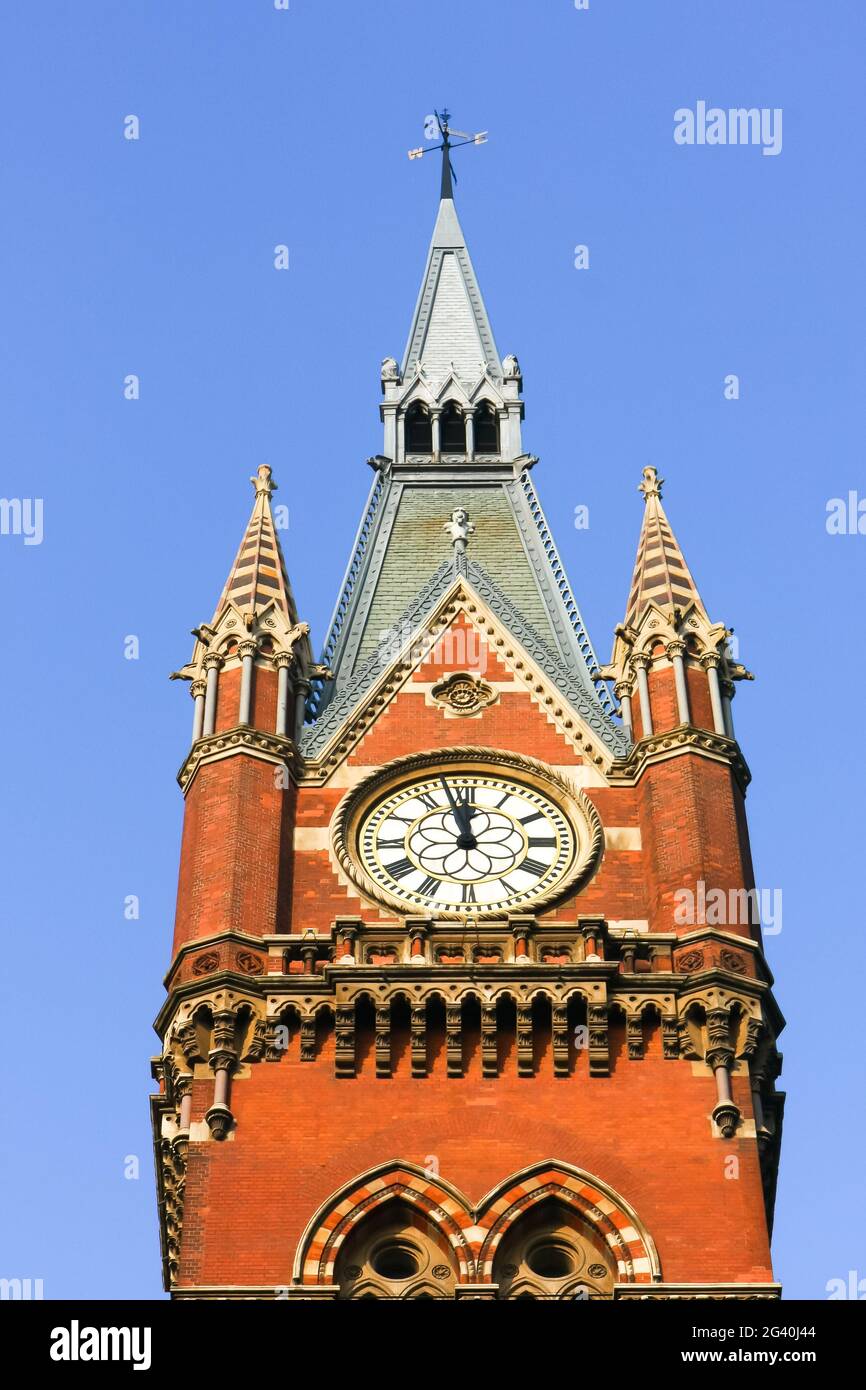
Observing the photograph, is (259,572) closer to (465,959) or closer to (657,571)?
(657,571)

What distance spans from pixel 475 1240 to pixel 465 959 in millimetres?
4668

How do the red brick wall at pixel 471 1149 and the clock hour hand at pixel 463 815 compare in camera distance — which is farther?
the clock hour hand at pixel 463 815

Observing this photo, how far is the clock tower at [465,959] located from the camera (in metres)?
36.8

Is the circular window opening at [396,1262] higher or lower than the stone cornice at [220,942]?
lower

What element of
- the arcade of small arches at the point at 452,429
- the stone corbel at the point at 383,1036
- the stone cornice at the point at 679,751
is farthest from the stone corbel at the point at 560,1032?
the arcade of small arches at the point at 452,429

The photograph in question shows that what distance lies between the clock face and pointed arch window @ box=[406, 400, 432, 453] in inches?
530

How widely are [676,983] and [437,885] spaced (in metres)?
4.29

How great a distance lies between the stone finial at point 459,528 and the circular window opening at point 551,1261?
52.9 ft

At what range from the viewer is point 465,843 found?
42812mm

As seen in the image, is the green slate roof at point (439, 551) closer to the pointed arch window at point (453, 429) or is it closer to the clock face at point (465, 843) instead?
the pointed arch window at point (453, 429)

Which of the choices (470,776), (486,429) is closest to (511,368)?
(486,429)

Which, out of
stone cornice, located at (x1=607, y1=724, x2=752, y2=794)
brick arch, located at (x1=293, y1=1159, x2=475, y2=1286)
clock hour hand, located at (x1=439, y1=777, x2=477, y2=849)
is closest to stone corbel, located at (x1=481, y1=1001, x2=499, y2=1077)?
brick arch, located at (x1=293, y1=1159, x2=475, y2=1286)

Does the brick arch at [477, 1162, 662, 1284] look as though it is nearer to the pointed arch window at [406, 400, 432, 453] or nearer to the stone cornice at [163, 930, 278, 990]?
the stone cornice at [163, 930, 278, 990]
